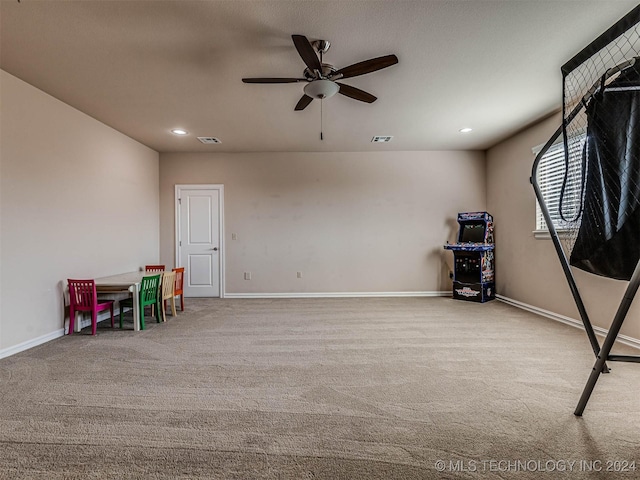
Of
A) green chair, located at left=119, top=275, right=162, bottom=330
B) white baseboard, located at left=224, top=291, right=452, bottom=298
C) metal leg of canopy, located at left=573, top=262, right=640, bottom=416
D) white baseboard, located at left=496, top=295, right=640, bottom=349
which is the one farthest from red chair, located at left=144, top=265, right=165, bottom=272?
white baseboard, located at left=496, top=295, right=640, bottom=349

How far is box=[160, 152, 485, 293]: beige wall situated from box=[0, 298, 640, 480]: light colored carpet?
7.24ft

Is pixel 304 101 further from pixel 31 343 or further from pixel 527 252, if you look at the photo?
pixel 527 252

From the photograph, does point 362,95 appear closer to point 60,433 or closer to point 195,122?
point 195,122

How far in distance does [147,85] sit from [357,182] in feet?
11.8

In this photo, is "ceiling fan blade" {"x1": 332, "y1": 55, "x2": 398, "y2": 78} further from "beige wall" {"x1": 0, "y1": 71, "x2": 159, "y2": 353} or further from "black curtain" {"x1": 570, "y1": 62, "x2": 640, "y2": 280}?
"beige wall" {"x1": 0, "y1": 71, "x2": 159, "y2": 353}

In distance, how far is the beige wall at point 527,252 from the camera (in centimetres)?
332

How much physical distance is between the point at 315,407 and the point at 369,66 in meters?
2.52

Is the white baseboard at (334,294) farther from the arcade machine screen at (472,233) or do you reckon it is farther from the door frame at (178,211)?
the arcade machine screen at (472,233)

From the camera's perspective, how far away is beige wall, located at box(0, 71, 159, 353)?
2.94 metres

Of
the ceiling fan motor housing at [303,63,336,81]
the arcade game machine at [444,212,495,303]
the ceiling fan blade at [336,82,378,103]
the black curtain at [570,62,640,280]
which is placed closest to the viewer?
the black curtain at [570,62,640,280]

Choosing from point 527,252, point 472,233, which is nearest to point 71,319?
point 472,233

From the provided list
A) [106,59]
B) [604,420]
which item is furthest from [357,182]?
[604,420]

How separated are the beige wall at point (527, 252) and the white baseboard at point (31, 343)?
239 inches

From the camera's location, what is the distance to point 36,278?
10.4 ft
